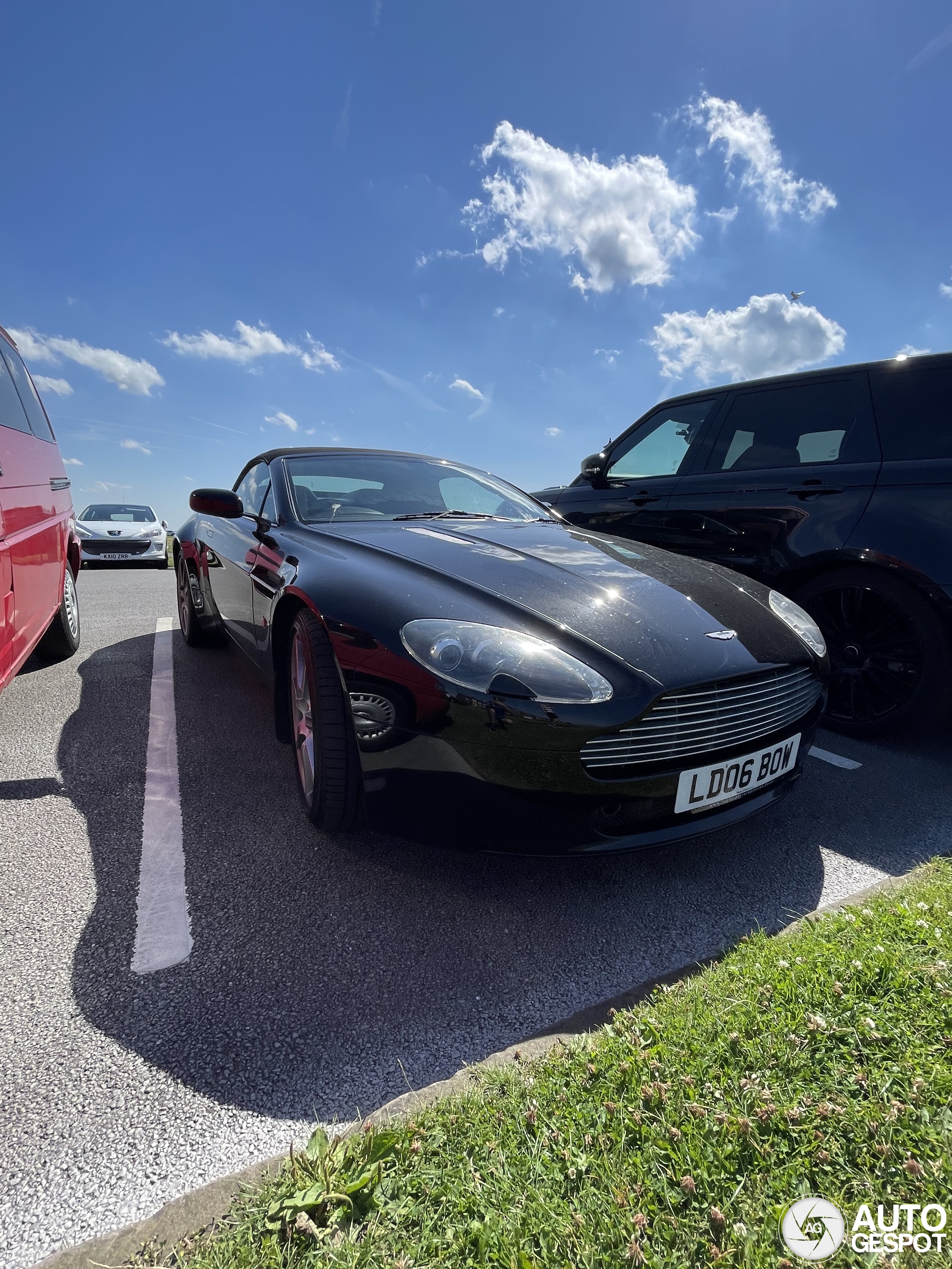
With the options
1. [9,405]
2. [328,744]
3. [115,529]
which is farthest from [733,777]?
[115,529]

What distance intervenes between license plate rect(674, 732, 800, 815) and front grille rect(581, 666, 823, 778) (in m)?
0.05

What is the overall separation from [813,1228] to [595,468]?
12.9 ft

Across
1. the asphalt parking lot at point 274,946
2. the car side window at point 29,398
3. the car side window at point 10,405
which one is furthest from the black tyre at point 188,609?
the asphalt parking lot at point 274,946

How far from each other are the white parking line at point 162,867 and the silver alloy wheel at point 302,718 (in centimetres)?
44

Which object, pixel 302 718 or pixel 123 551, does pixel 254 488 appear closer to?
pixel 302 718

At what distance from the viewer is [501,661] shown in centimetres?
165

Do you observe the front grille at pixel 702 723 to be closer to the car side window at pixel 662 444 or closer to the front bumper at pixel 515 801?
the front bumper at pixel 515 801

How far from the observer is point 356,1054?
4.42 feet

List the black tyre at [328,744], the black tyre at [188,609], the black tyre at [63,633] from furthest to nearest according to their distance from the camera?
the black tyre at [188,609] < the black tyre at [63,633] < the black tyre at [328,744]

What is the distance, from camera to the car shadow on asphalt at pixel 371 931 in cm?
135

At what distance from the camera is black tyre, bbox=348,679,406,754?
170cm

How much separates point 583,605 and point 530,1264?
1465 millimetres

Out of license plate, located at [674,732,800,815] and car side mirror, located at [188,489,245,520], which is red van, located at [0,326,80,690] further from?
license plate, located at [674,732,800,815]

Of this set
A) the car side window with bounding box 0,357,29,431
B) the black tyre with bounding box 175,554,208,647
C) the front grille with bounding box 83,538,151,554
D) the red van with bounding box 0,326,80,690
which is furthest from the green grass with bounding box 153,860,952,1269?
the front grille with bounding box 83,538,151,554
